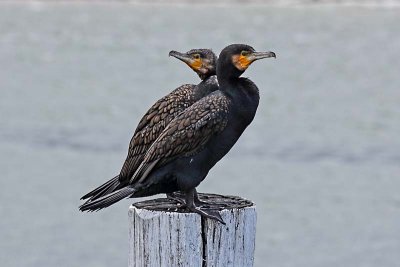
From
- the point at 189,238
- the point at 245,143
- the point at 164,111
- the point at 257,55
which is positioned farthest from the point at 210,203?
the point at 245,143

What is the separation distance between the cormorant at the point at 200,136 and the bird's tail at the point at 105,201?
13mm

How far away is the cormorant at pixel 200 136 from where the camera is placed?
589 centimetres

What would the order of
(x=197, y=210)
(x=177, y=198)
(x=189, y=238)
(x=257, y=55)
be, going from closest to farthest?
(x=189, y=238) → (x=197, y=210) → (x=257, y=55) → (x=177, y=198)

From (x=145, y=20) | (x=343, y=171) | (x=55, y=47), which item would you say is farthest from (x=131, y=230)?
(x=145, y=20)

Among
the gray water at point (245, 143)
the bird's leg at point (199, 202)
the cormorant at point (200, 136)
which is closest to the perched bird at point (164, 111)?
the cormorant at point (200, 136)

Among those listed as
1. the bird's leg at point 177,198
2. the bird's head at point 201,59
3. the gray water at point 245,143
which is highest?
the gray water at point 245,143

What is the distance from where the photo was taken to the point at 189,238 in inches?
213

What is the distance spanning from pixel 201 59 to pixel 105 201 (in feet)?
3.29

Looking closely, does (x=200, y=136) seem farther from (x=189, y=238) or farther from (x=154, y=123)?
(x=189, y=238)

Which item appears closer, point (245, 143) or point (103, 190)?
point (103, 190)

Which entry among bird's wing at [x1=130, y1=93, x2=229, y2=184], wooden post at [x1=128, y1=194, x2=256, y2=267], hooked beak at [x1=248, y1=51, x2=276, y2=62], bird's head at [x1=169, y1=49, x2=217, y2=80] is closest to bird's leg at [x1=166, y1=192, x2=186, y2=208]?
bird's wing at [x1=130, y1=93, x2=229, y2=184]

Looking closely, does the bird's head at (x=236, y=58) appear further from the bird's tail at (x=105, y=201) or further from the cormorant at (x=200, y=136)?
the bird's tail at (x=105, y=201)

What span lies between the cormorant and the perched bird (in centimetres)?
18

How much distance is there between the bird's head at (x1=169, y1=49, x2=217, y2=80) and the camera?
6.29 meters
